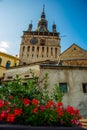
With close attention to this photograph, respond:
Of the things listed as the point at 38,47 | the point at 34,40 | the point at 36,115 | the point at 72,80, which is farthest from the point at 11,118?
the point at 34,40

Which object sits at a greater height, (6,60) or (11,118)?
(6,60)

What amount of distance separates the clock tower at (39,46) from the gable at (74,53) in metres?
19.7

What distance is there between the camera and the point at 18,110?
392 centimetres

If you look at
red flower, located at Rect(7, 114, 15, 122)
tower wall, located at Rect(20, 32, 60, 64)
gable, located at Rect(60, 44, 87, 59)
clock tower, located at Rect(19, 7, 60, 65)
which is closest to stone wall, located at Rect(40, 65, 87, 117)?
red flower, located at Rect(7, 114, 15, 122)

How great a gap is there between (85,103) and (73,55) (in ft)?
41.8

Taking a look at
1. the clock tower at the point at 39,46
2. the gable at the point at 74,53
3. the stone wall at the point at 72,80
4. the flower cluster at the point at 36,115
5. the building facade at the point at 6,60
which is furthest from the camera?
the clock tower at the point at 39,46

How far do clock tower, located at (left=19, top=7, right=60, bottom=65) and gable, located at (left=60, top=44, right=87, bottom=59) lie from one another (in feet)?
64.6

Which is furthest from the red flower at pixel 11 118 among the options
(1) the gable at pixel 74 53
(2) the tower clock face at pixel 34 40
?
(2) the tower clock face at pixel 34 40

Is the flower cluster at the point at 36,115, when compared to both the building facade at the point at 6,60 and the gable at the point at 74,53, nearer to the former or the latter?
the gable at the point at 74,53

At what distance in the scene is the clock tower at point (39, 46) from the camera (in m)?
47.2

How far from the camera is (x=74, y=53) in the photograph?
24844 millimetres

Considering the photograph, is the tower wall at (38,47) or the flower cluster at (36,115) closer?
the flower cluster at (36,115)

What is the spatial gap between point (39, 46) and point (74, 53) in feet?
87.2

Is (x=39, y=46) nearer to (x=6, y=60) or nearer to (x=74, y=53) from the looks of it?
(x=6, y=60)
